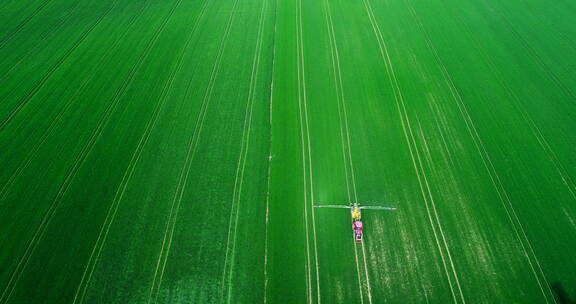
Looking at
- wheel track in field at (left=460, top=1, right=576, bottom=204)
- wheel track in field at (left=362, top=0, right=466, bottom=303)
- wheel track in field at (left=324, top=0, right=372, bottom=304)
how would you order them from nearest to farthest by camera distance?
wheel track in field at (left=362, top=0, right=466, bottom=303), wheel track in field at (left=324, top=0, right=372, bottom=304), wheel track in field at (left=460, top=1, right=576, bottom=204)

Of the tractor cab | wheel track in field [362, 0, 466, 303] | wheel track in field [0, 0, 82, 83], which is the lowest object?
the tractor cab

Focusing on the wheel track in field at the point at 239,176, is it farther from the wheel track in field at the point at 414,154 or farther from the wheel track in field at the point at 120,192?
the wheel track in field at the point at 414,154

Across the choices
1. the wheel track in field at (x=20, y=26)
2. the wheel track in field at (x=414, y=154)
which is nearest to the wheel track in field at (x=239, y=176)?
the wheel track in field at (x=414, y=154)

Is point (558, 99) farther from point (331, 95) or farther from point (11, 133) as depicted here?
point (11, 133)

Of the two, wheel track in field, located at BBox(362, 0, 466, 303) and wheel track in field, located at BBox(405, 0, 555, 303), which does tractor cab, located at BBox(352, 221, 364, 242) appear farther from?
wheel track in field, located at BBox(405, 0, 555, 303)

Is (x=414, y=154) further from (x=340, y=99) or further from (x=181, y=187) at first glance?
(x=181, y=187)

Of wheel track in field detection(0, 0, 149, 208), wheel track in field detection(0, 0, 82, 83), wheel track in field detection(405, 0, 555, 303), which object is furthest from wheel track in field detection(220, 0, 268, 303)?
wheel track in field detection(0, 0, 82, 83)
